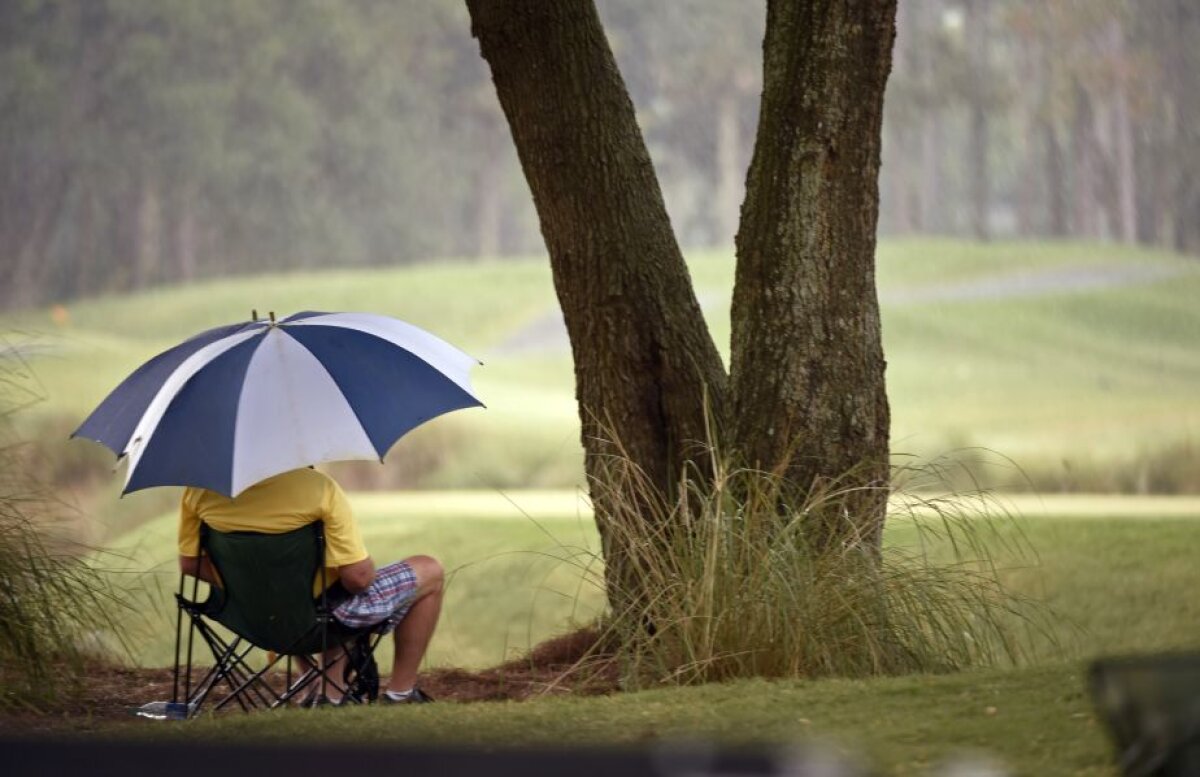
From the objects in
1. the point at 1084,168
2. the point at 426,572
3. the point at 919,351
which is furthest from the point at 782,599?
the point at 1084,168

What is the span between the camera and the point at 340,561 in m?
3.88

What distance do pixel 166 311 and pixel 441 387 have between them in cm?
1436

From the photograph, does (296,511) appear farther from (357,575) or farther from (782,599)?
(782,599)

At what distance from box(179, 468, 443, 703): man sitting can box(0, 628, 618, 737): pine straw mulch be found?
0.30m

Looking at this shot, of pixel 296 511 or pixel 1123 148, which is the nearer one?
pixel 296 511

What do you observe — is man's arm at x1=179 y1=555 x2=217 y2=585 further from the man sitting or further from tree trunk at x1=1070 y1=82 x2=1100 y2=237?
tree trunk at x1=1070 y1=82 x2=1100 y2=237

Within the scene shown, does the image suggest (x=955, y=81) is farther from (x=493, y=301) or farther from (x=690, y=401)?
(x=690, y=401)

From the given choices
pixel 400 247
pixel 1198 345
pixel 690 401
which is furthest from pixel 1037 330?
pixel 690 401

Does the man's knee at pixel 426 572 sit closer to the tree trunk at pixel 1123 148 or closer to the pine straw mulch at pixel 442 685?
the pine straw mulch at pixel 442 685

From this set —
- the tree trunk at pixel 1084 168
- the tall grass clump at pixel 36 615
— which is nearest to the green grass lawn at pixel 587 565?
the tall grass clump at pixel 36 615

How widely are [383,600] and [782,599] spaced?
0.94m

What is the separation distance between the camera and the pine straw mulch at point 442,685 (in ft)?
13.0

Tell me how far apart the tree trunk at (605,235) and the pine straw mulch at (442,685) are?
23.9 inches

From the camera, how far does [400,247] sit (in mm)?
19656
